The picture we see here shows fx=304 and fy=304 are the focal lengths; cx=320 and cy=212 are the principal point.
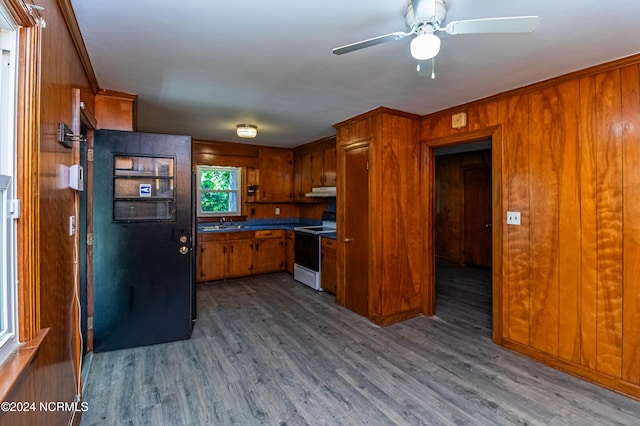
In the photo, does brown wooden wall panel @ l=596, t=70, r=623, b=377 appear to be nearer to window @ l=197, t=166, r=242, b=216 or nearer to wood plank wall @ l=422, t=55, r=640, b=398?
wood plank wall @ l=422, t=55, r=640, b=398

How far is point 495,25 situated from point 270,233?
4.67m

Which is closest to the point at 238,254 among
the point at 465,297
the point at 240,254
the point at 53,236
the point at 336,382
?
the point at 240,254

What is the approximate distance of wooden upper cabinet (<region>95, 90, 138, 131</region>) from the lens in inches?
112

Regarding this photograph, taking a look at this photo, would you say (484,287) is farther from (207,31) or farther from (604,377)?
(207,31)

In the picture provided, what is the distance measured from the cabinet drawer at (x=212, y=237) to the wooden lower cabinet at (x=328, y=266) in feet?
5.67

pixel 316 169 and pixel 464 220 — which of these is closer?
pixel 316 169

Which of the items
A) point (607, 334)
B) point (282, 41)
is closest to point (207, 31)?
point (282, 41)

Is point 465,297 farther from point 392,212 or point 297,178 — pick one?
point 297,178

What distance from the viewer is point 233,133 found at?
473 centimetres

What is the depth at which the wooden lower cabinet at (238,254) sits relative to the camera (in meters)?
5.01

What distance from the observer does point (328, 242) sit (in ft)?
14.7

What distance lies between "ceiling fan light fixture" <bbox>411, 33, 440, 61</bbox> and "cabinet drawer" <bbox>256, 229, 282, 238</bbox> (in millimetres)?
4404

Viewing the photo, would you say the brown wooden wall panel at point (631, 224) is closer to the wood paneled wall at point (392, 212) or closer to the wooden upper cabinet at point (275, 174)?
the wood paneled wall at point (392, 212)

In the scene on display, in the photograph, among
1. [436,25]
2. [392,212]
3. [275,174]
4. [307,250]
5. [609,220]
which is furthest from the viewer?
[275,174]
